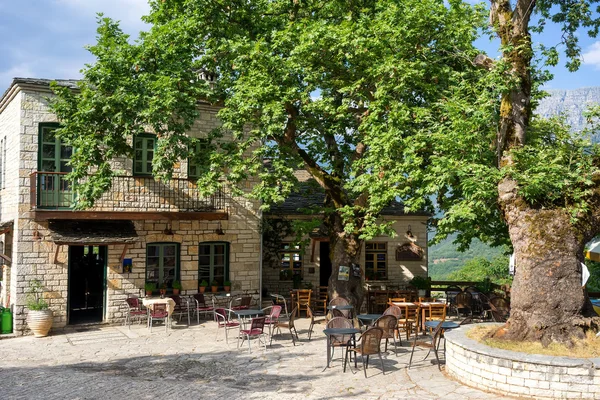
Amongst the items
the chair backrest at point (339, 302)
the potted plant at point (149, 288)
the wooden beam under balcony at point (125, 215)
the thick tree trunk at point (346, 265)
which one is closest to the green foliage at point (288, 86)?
the thick tree trunk at point (346, 265)

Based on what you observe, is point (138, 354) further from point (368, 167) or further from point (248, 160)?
point (368, 167)

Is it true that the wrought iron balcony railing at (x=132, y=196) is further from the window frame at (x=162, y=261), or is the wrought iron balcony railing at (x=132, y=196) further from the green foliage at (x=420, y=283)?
the green foliage at (x=420, y=283)

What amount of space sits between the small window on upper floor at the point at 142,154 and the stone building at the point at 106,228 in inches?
1.1

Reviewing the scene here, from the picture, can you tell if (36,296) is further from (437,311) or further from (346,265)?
(437,311)

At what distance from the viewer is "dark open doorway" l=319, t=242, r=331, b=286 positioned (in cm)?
1942

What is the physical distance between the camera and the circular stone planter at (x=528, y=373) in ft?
24.3

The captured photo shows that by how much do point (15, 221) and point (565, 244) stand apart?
12.4 meters

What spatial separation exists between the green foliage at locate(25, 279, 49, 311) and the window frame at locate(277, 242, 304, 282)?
7583 mm

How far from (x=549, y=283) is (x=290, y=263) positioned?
10844 mm

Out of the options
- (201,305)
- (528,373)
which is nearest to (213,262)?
(201,305)

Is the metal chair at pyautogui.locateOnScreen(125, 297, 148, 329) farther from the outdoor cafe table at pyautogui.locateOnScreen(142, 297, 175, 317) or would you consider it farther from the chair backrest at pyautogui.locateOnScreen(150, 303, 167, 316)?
the chair backrest at pyautogui.locateOnScreen(150, 303, 167, 316)

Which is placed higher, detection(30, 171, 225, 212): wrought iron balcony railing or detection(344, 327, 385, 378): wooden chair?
detection(30, 171, 225, 212): wrought iron balcony railing

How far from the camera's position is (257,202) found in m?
16.3

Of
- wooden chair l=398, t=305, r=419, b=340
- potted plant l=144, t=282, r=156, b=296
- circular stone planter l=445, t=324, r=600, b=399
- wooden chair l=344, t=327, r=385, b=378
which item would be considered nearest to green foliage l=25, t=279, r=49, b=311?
potted plant l=144, t=282, r=156, b=296
